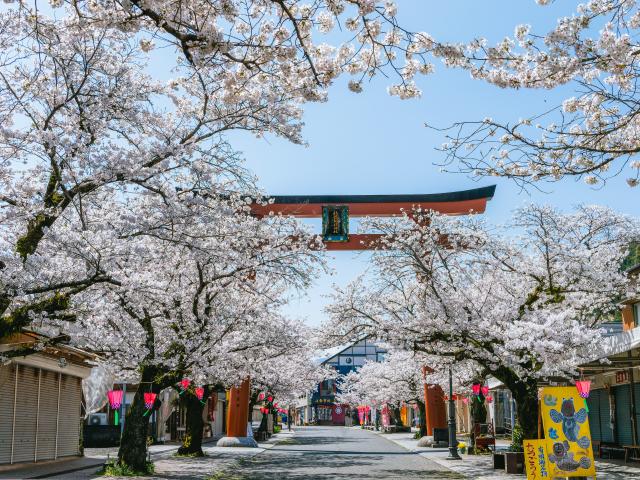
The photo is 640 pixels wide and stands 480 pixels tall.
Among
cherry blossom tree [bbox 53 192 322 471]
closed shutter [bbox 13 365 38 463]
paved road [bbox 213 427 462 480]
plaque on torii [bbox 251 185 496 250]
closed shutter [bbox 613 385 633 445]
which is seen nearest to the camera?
cherry blossom tree [bbox 53 192 322 471]

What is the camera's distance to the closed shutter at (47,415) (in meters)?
23.2

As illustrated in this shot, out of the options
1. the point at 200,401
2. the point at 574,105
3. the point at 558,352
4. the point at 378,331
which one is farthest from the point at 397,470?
the point at 574,105

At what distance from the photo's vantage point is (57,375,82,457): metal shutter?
25.2 m

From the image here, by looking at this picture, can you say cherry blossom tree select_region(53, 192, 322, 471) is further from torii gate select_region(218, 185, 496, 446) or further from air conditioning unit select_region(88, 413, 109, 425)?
air conditioning unit select_region(88, 413, 109, 425)

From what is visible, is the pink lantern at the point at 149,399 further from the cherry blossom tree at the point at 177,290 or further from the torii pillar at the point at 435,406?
the torii pillar at the point at 435,406

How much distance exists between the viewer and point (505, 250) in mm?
21062

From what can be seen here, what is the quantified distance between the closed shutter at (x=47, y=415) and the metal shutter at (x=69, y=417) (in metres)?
0.66

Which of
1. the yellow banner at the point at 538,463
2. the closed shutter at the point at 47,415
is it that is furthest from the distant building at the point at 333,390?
the yellow banner at the point at 538,463

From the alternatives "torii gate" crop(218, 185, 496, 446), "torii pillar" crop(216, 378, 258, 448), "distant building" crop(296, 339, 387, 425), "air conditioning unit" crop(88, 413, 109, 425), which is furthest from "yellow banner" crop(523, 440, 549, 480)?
"distant building" crop(296, 339, 387, 425)

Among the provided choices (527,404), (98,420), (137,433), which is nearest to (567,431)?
(527,404)

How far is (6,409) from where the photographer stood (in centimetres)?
2041

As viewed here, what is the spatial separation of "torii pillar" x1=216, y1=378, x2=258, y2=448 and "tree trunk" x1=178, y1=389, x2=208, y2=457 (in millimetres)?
6099

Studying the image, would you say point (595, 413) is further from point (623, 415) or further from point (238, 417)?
point (238, 417)

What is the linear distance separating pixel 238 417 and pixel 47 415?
13.6m
